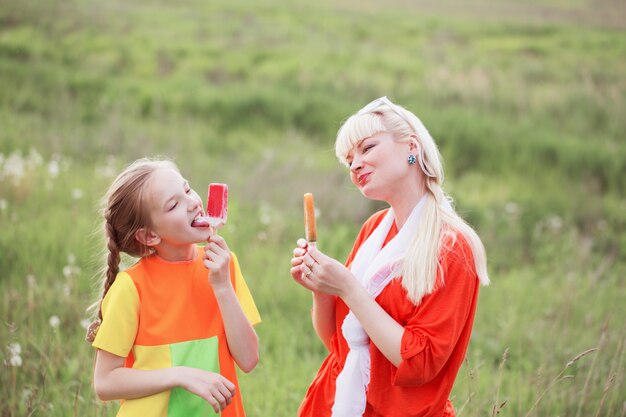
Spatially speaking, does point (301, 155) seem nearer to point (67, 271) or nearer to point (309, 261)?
point (67, 271)

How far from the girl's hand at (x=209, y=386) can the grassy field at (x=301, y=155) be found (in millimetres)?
798

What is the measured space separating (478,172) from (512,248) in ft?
8.03

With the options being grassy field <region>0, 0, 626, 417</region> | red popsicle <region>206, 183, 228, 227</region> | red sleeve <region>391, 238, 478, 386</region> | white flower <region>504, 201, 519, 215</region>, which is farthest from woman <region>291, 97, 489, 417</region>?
white flower <region>504, 201, 519, 215</region>

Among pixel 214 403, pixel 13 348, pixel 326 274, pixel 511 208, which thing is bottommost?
pixel 511 208

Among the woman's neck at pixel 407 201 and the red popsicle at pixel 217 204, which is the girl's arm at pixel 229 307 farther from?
the woman's neck at pixel 407 201

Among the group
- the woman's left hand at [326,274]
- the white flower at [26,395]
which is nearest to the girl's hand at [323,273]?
the woman's left hand at [326,274]

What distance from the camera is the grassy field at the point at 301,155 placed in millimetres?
4371

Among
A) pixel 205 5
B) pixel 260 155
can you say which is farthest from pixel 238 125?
pixel 205 5

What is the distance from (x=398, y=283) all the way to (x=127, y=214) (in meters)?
1.02

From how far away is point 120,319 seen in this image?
2.36 metres

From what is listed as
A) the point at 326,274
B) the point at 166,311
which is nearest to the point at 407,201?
the point at 326,274

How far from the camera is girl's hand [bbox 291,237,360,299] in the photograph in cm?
246

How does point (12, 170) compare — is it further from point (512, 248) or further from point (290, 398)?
point (512, 248)

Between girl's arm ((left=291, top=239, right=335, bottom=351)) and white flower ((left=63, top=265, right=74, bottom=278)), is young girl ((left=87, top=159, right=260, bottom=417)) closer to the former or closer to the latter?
girl's arm ((left=291, top=239, right=335, bottom=351))
